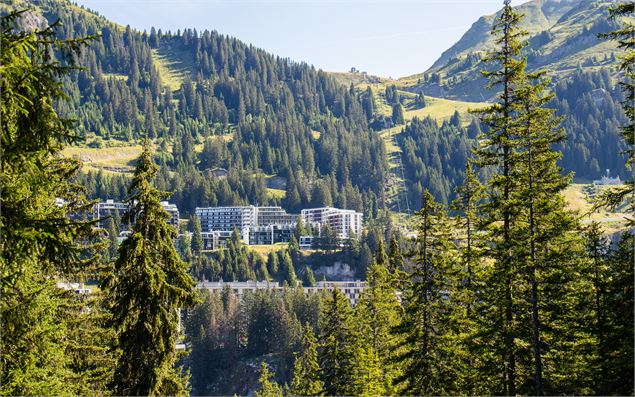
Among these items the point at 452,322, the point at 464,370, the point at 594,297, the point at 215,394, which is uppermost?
the point at 594,297

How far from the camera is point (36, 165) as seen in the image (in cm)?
988

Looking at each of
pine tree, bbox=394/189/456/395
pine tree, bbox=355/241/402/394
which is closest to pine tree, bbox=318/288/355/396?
pine tree, bbox=355/241/402/394

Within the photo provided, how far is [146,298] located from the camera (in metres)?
19.5

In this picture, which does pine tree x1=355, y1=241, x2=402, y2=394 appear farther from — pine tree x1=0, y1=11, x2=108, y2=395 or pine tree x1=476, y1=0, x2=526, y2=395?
pine tree x1=0, y1=11, x2=108, y2=395

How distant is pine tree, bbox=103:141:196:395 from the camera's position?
63.9 feet

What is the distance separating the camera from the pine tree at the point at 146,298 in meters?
19.5

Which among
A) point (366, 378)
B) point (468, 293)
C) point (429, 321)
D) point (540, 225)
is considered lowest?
point (366, 378)

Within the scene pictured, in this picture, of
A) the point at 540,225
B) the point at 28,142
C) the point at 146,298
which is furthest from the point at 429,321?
the point at 28,142

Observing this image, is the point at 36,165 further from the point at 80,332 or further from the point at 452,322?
the point at 452,322

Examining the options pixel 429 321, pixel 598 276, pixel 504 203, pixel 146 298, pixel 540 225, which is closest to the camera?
pixel 146 298

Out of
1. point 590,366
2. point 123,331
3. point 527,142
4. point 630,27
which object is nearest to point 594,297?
point 590,366

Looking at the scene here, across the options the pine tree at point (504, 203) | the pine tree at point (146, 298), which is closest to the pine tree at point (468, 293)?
the pine tree at point (504, 203)

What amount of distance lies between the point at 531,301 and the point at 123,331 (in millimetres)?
14605

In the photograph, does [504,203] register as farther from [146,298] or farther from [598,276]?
[146,298]
